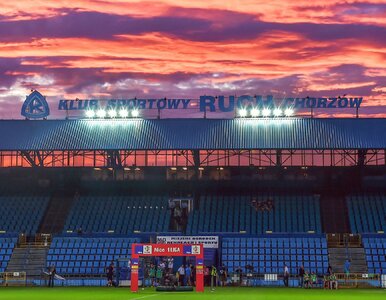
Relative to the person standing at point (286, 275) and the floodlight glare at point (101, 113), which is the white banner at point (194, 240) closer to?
the person standing at point (286, 275)

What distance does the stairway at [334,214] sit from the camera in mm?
90000

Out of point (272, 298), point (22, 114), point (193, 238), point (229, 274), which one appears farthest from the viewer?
point (22, 114)

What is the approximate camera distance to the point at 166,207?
3716 inches

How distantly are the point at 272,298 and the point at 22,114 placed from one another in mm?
45188

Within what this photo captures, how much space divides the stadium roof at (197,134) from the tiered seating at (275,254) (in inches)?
376

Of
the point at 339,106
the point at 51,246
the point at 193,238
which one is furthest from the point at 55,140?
the point at 339,106

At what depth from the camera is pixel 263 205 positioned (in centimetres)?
9394

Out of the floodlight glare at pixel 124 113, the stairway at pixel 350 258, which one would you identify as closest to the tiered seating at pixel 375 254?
the stairway at pixel 350 258

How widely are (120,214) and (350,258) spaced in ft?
85.5

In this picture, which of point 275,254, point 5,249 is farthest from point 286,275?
point 5,249

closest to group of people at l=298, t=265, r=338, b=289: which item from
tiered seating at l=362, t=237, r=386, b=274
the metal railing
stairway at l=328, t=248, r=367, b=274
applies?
stairway at l=328, t=248, r=367, b=274

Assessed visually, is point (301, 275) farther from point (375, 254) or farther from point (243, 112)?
point (243, 112)

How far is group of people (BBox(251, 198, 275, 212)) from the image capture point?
93438mm

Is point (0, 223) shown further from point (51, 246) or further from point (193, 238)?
point (193, 238)
